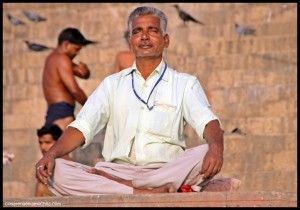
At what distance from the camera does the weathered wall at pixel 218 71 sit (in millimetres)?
13055

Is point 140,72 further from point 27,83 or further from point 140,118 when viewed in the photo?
point 27,83

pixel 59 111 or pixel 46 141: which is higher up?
pixel 59 111

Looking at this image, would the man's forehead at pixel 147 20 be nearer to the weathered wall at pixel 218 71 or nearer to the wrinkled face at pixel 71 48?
the weathered wall at pixel 218 71

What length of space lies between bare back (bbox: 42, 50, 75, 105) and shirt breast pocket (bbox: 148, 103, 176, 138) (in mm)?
5504

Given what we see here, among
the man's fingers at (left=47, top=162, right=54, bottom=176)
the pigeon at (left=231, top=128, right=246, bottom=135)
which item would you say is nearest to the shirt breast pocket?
the man's fingers at (left=47, top=162, right=54, bottom=176)

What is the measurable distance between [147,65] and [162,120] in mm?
381

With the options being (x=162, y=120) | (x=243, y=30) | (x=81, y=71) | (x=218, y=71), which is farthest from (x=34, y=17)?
(x=162, y=120)

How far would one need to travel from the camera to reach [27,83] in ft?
53.5

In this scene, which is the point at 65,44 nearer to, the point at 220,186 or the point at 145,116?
the point at 145,116

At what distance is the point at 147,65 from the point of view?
27.1ft

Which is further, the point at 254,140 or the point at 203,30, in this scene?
the point at 203,30

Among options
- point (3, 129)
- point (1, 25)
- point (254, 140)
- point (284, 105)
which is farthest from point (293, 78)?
point (1, 25)

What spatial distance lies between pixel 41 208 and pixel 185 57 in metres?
8.73

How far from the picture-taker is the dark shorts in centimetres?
1329
